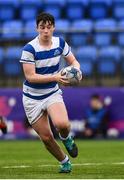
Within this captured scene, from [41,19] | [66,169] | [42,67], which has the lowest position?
[66,169]

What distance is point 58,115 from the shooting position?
385 inches

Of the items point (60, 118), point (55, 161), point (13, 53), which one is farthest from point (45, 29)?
point (13, 53)

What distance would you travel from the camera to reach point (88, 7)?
2392 cm

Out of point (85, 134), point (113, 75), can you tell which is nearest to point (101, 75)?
point (113, 75)

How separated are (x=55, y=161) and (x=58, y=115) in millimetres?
3012

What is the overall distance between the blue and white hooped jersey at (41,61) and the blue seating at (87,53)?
9614 millimetres

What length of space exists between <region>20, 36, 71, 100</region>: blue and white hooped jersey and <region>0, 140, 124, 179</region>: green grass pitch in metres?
1.10

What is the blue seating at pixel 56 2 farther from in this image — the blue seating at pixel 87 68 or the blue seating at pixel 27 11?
the blue seating at pixel 87 68

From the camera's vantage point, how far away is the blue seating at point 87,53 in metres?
19.8

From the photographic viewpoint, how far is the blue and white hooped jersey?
9.91m

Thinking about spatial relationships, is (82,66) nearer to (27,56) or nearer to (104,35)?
(104,35)

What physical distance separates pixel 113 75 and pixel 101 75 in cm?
33

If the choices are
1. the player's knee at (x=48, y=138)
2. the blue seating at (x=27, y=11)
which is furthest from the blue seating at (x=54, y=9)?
the player's knee at (x=48, y=138)

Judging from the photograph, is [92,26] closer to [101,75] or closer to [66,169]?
[101,75]
